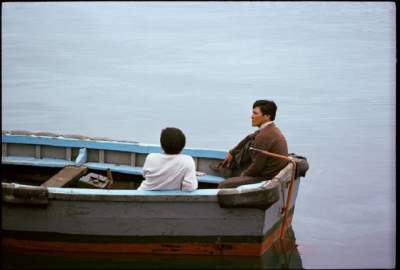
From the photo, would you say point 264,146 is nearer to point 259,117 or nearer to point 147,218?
point 259,117

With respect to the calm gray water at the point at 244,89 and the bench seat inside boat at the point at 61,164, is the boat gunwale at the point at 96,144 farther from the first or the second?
the calm gray water at the point at 244,89

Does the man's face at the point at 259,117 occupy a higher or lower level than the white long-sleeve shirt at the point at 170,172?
higher

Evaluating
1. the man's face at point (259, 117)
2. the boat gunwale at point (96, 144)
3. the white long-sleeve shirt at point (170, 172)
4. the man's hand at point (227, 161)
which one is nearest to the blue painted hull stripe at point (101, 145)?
the boat gunwale at point (96, 144)

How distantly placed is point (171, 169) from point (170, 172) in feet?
0.09

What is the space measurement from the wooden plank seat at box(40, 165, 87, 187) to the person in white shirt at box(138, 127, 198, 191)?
1122 mm

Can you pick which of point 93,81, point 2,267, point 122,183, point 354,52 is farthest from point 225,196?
point 354,52

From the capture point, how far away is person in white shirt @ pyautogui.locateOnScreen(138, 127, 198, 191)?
17.6 feet

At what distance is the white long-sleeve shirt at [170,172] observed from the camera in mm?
5367

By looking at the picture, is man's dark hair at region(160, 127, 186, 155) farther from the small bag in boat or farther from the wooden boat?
the small bag in boat

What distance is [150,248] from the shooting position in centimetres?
570

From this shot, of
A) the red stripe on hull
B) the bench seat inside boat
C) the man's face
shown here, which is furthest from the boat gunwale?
the red stripe on hull

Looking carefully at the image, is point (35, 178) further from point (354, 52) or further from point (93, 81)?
point (354, 52)

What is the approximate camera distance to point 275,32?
2070 cm

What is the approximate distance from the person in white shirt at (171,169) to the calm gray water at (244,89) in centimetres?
172
